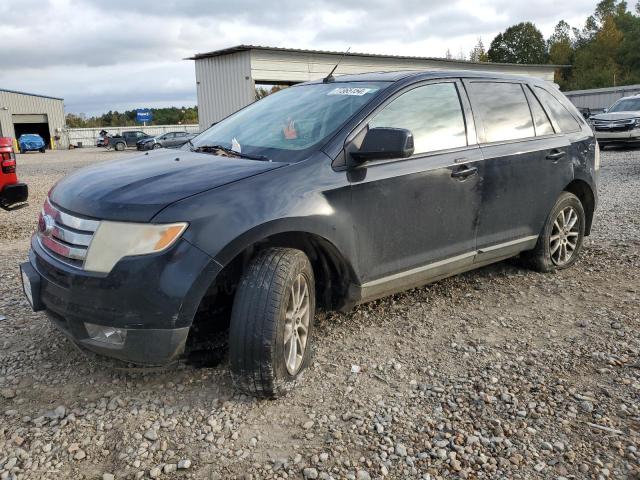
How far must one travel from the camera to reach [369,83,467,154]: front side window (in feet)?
11.5

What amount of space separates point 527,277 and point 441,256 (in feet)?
4.77

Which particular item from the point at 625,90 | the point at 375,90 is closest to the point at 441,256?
the point at 375,90

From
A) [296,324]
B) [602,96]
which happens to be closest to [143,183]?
[296,324]

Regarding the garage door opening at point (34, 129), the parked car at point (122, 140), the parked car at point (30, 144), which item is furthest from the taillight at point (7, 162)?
the garage door opening at point (34, 129)

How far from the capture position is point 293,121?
359cm

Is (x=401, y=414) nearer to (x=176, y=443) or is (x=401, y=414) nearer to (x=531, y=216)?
(x=176, y=443)

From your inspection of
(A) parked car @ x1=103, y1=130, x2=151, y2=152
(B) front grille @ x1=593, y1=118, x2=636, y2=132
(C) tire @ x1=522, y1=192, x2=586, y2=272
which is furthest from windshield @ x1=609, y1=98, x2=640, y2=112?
(A) parked car @ x1=103, y1=130, x2=151, y2=152

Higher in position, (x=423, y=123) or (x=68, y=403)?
(x=423, y=123)

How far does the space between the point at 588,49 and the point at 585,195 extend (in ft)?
244

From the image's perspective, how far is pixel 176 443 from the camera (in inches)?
98.3

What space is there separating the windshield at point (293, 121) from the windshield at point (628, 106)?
661 inches

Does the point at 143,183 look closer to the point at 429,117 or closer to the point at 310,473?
the point at 310,473

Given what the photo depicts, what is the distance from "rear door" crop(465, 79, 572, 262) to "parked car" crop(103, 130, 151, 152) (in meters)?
40.9

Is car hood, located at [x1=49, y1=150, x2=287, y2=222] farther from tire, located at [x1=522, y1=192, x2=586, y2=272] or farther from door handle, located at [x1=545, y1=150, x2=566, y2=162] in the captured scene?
tire, located at [x1=522, y1=192, x2=586, y2=272]
